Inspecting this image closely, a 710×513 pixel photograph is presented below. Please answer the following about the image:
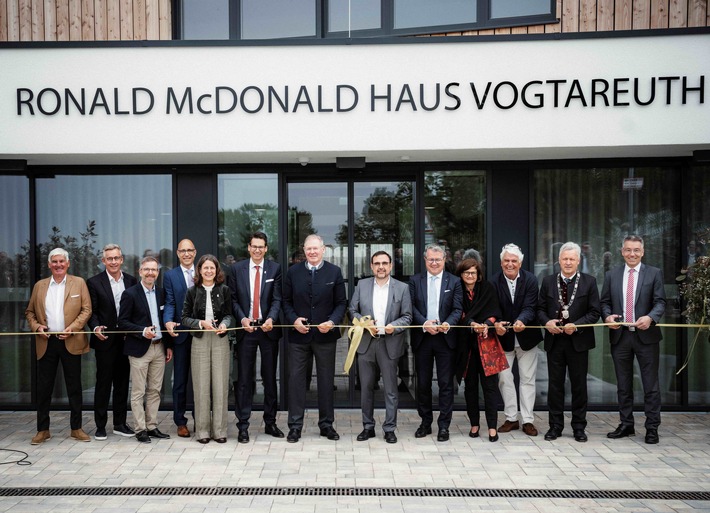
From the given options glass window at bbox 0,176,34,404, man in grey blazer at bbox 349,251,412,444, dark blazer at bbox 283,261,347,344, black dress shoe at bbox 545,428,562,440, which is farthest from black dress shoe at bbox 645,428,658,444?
glass window at bbox 0,176,34,404

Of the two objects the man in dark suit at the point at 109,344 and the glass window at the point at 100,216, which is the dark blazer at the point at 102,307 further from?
the glass window at the point at 100,216

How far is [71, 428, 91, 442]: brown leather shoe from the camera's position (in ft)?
23.1

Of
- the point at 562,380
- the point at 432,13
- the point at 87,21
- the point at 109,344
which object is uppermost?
the point at 432,13

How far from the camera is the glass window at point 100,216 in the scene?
8.53m

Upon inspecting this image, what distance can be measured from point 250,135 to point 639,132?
443 cm

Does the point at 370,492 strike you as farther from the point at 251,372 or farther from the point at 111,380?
the point at 111,380

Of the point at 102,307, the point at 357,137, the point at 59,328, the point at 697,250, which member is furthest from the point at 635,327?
the point at 59,328

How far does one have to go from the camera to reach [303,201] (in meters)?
8.55

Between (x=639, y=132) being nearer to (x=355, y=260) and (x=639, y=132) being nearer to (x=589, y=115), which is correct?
(x=589, y=115)

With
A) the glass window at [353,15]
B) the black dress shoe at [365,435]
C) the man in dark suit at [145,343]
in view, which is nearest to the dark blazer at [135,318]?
the man in dark suit at [145,343]

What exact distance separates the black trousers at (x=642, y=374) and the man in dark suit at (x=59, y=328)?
570 centimetres

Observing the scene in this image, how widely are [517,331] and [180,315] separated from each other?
11.9 ft

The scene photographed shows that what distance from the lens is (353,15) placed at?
845 cm

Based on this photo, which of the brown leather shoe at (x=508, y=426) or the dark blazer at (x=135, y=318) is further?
the brown leather shoe at (x=508, y=426)
